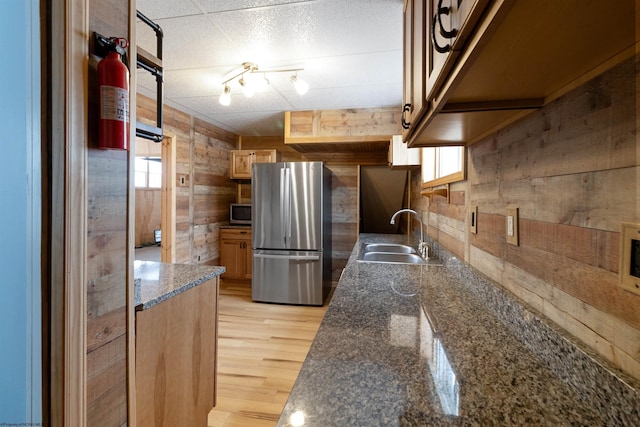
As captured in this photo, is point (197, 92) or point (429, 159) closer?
point (429, 159)

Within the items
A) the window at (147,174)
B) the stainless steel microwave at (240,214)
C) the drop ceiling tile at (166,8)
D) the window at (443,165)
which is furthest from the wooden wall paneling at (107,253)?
the window at (147,174)

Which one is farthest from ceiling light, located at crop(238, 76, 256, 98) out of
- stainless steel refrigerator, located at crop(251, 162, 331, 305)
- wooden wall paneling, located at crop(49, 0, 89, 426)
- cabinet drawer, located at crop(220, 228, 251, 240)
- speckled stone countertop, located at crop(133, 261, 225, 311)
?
cabinet drawer, located at crop(220, 228, 251, 240)

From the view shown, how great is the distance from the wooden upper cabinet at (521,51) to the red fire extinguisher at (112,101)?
0.86 meters

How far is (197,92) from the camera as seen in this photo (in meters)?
2.96

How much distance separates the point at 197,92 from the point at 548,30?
310cm

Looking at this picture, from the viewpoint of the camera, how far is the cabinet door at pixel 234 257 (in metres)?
4.36

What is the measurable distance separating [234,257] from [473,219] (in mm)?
3683

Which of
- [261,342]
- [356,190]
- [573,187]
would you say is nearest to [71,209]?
[573,187]

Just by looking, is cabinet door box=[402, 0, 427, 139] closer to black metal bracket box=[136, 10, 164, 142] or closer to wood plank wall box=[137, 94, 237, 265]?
black metal bracket box=[136, 10, 164, 142]

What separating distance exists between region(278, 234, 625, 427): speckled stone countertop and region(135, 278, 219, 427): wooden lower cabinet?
699 millimetres

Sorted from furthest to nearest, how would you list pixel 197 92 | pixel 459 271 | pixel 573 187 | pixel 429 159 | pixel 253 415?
1. pixel 197 92
2. pixel 429 159
3. pixel 253 415
4. pixel 459 271
5. pixel 573 187

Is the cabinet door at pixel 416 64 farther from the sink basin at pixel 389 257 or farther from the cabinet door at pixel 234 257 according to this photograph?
the cabinet door at pixel 234 257

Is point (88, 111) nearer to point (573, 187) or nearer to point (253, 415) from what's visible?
point (573, 187)

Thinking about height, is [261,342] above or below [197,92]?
below
